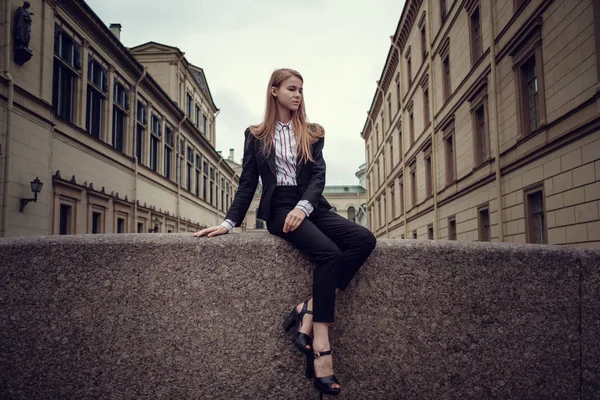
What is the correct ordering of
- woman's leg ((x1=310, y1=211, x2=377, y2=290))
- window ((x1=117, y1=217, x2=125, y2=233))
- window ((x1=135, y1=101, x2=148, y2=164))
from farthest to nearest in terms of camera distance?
1. window ((x1=135, y1=101, x2=148, y2=164))
2. window ((x1=117, y1=217, x2=125, y2=233))
3. woman's leg ((x1=310, y1=211, x2=377, y2=290))

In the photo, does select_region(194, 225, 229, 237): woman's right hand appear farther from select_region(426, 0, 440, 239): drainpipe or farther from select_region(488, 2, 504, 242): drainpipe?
select_region(426, 0, 440, 239): drainpipe

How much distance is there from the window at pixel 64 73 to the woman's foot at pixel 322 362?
15515mm

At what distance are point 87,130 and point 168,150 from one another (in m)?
12.4

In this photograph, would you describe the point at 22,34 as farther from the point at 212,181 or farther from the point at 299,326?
the point at 212,181

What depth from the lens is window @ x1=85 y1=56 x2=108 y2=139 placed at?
19.3m

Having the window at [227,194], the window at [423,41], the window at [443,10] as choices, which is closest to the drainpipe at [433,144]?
Result: the window at [443,10]

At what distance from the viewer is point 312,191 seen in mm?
3084

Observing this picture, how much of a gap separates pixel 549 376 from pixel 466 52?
16.1 meters

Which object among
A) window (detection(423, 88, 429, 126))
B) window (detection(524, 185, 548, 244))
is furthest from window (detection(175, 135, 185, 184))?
window (detection(524, 185, 548, 244))

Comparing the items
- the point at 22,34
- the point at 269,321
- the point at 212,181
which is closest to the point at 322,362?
the point at 269,321

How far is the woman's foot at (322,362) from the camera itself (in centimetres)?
268

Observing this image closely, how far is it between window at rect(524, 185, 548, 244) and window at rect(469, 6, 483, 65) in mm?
5735

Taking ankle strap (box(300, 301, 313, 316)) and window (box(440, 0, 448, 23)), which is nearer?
ankle strap (box(300, 301, 313, 316))

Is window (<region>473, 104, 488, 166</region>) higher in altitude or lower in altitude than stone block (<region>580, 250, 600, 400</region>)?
higher
